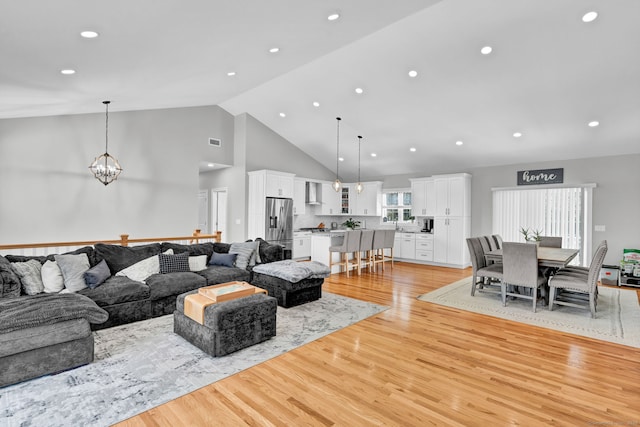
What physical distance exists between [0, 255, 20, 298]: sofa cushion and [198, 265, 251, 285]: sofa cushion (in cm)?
192

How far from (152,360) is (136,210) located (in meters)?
4.82

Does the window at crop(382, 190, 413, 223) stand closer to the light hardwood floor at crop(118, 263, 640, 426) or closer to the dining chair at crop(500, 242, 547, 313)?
the dining chair at crop(500, 242, 547, 313)

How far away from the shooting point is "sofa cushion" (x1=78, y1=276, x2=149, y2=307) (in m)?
3.56

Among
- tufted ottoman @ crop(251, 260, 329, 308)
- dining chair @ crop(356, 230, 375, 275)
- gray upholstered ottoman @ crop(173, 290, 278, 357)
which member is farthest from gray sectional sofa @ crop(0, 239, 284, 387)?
dining chair @ crop(356, 230, 375, 275)

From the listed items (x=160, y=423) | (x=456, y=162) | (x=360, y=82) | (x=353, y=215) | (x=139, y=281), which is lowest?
(x=160, y=423)

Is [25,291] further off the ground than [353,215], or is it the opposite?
[353,215]

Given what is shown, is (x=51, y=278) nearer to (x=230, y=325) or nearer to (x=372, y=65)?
(x=230, y=325)

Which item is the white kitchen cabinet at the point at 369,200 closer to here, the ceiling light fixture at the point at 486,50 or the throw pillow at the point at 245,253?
the throw pillow at the point at 245,253

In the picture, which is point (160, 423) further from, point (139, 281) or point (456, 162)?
point (456, 162)

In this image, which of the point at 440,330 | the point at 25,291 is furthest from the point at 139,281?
the point at 440,330

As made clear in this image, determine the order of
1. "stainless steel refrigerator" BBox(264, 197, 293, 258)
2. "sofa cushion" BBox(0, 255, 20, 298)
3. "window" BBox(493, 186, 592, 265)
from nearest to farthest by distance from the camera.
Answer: "sofa cushion" BBox(0, 255, 20, 298), "window" BBox(493, 186, 592, 265), "stainless steel refrigerator" BBox(264, 197, 293, 258)

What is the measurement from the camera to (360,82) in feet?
19.3

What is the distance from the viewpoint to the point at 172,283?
411 centimetres

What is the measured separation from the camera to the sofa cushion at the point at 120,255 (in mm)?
4297
